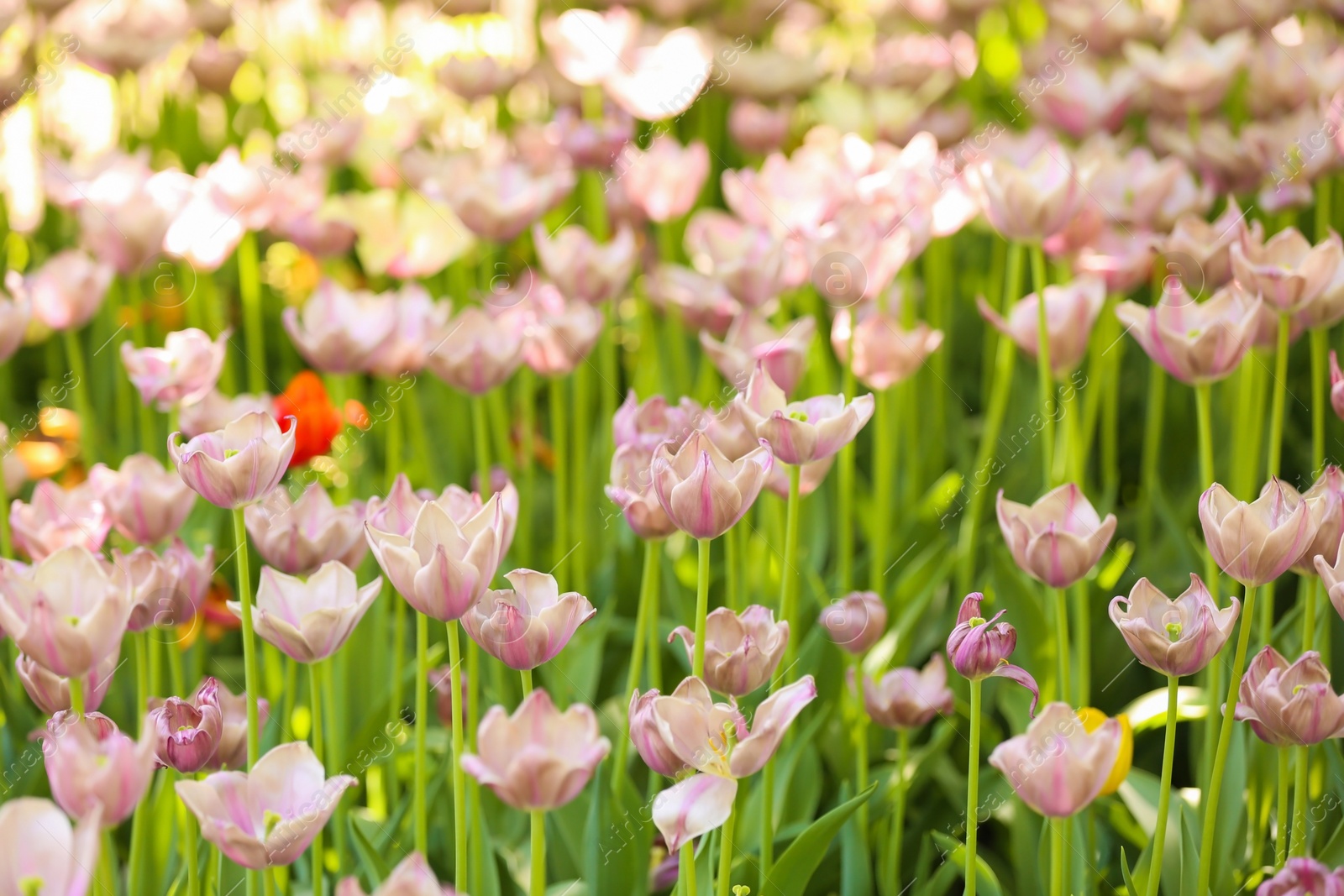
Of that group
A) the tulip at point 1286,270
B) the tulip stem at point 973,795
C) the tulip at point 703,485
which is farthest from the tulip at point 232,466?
the tulip at point 1286,270

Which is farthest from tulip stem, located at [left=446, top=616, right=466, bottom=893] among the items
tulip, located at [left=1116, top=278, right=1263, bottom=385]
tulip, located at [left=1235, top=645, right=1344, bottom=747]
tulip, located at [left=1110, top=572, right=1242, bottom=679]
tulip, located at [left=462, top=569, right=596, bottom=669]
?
tulip, located at [left=1116, top=278, right=1263, bottom=385]

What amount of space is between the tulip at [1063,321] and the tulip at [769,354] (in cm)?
27

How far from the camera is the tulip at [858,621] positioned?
129 cm

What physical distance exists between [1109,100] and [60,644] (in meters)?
1.89

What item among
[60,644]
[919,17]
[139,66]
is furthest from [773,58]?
[60,644]

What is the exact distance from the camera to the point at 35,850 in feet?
2.61

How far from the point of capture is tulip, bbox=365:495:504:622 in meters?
0.99

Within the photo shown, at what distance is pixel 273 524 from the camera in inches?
50.0

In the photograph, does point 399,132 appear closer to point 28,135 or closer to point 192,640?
point 192,640

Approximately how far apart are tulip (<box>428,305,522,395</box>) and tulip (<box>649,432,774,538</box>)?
22.1 inches

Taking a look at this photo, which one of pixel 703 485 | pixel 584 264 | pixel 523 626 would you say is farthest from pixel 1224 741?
pixel 584 264

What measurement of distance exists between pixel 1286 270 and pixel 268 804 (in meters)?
1.14

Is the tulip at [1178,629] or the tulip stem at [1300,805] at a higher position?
the tulip at [1178,629]

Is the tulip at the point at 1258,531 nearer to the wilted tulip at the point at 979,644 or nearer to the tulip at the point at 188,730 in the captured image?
the wilted tulip at the point at 979,644
